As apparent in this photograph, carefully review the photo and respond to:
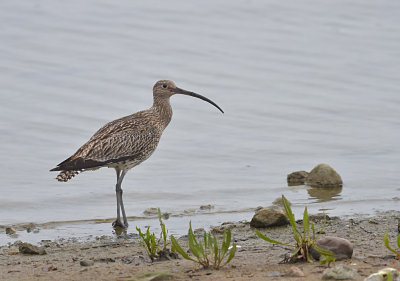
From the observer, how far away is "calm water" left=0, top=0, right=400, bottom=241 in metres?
12.3

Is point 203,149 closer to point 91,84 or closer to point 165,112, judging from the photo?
point 165,112

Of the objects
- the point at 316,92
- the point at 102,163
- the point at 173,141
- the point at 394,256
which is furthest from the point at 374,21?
the point at 394,256

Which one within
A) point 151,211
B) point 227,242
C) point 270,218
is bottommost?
point 227,242

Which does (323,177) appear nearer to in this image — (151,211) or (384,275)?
(151,211)

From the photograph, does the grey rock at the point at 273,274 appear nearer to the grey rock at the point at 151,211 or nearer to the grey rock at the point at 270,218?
the grey rock at the point at 270,218

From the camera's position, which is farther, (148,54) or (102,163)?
(148,54)

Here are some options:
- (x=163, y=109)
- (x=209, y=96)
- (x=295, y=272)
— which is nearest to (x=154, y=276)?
(x=295, y=272)

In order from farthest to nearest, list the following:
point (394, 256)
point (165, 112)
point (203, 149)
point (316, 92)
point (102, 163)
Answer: point (316, 92), point (203, 149), point (165, 112), point (102, 163), point (394, 256)

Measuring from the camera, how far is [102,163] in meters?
11.0

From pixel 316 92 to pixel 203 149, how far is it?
369cm

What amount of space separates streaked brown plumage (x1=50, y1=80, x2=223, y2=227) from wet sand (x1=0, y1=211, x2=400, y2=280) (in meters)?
1.33

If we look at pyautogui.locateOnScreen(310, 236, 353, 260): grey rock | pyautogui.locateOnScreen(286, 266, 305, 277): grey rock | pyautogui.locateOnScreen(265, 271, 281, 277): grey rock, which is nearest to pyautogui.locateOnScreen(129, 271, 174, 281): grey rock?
pyautogui.locateOnScreen(265, 271, 281, 277): grey rock

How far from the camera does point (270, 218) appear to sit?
31.3 feet

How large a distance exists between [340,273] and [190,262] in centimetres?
140
